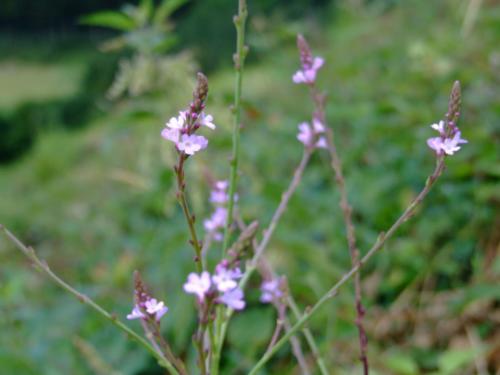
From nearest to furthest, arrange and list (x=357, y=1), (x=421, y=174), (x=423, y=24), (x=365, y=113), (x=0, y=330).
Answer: (x=0, y=330) < (x=421, y=174) < (x=365, y=113) < (x=357, y=1) < (x=423, y=24)

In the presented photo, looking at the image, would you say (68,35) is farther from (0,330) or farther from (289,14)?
(0,330)

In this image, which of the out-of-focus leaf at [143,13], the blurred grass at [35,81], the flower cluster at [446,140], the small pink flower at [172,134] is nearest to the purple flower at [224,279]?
the small pink flower at [172,134]

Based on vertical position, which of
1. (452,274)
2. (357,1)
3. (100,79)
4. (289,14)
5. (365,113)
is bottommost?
(452,274)

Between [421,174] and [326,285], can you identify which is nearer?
[326,285]

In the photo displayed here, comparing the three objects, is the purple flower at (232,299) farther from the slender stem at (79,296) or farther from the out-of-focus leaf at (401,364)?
the out-of-focus leaf at (401,364)

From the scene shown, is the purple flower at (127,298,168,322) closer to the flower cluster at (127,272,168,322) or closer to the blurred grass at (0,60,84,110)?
the flower cluster at (127,272,168,322)

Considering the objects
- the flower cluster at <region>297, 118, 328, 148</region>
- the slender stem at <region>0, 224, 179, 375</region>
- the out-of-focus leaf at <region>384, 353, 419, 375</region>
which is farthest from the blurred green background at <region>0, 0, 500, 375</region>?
the slender stem at <region>0, 224, 179, 375</region>

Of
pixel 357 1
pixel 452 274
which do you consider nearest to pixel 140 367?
pixel 452 274
